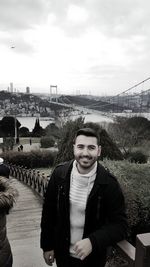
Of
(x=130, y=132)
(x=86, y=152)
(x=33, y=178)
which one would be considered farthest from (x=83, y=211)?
(x=130, y=132)

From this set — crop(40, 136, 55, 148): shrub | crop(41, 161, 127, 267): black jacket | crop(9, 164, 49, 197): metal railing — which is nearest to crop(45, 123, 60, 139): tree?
crop(40, 136, 55, 148): shrub

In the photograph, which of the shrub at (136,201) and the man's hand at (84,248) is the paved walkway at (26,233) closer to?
the man's hand at (84,248)

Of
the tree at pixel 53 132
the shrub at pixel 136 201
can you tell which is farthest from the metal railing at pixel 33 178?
the tree at pixel 53 132

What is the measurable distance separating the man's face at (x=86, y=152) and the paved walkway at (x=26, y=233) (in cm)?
88

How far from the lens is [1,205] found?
7.11 feet

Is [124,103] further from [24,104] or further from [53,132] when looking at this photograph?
[24,104]

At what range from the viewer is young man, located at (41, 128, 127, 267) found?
1.75 m

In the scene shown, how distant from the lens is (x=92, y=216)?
185 centimetres

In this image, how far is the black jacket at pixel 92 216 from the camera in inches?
68.7

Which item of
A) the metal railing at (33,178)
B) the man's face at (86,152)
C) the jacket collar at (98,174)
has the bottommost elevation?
the metal railing at (33,178)

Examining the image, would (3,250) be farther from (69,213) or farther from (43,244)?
(69,213)

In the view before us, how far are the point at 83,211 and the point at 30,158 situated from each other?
61.0 feet

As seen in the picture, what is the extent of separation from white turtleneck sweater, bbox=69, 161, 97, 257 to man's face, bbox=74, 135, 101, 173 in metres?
0.05

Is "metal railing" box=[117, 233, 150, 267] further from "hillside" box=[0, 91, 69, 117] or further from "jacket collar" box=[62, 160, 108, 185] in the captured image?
"hillside" box=[0, 91, 69, 117]
